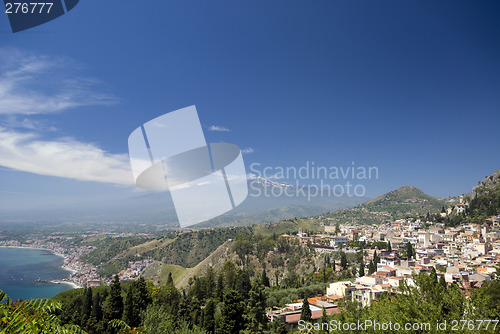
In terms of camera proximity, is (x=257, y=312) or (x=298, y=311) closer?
(x=257, y=312)

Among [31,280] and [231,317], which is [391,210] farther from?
[31,280]

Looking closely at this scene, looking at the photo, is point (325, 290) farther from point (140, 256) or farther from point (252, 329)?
point (140, 256)

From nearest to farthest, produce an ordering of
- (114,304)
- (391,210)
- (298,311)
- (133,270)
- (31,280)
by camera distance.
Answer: (114,304)
(298,311)
(31,280)
(133,270)
(391,210)

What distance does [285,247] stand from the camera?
46094 mm

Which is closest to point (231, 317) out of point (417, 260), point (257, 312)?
point (257, 312)

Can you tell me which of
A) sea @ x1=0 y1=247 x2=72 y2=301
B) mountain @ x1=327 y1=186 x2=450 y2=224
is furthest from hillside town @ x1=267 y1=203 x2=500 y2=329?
mountain @ x1=327 y1=186 x2=450 y2=224

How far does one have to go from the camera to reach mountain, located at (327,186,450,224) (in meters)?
90.3

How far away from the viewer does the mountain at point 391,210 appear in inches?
3556

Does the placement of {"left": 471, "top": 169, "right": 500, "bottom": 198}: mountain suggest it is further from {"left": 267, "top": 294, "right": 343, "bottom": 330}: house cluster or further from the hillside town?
{"left": 267, "top": 294, "right": 343, "bottom": 330}: house cluster

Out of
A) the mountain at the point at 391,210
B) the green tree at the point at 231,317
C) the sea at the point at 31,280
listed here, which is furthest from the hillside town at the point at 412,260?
the mountain at the point at 391,210

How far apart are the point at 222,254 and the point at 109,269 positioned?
29.5m

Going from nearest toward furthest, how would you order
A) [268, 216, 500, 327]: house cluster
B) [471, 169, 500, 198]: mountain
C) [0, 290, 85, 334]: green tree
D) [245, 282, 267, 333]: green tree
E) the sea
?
[0, 290, 85, 334]: green tree < [245, 282, 267, 333]: green tree < [268, 216, 500, 327]: house cluster < the sea < [471, 169, 500, 198]: mountain

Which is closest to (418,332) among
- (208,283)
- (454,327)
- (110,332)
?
(454,327)

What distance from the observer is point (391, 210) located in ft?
338
